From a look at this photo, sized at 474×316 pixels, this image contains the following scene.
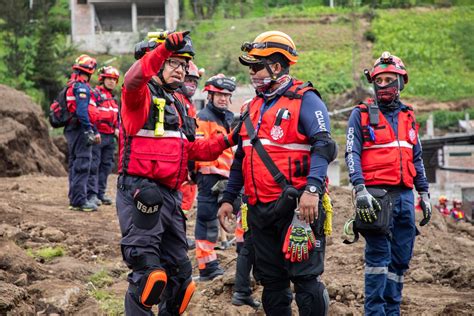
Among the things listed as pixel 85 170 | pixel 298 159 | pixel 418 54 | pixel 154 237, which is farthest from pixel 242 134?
pixel 418 54

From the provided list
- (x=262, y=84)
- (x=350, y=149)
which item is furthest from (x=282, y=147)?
(x=350, y=149)

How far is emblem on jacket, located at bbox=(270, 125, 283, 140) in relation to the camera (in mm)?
5547

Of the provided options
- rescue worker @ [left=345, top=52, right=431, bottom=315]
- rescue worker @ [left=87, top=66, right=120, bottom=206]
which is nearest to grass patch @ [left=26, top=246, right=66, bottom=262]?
rescue worker @ [left=87, top=66, right=120, bottom=206]

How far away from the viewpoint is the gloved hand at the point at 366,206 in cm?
630

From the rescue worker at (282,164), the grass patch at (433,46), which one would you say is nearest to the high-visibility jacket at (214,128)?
the rescue worker at (282,164)

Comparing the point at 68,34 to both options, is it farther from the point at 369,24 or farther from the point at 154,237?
the point at 154,237

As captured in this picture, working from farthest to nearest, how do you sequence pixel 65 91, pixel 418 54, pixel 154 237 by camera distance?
pixel 418 54 < pixel 65 91 < pixel 154 237

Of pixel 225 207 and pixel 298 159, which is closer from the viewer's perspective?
pixel 298 159

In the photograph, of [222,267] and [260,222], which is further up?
[260,222]

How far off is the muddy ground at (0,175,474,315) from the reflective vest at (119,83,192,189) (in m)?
1.53

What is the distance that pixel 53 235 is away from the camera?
9.70 metres

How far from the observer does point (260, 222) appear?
18.6 feet

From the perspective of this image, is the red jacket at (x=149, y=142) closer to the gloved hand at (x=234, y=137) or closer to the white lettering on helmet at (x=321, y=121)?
the gloved hand at (x=234, y=137)

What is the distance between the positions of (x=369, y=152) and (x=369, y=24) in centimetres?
5475
